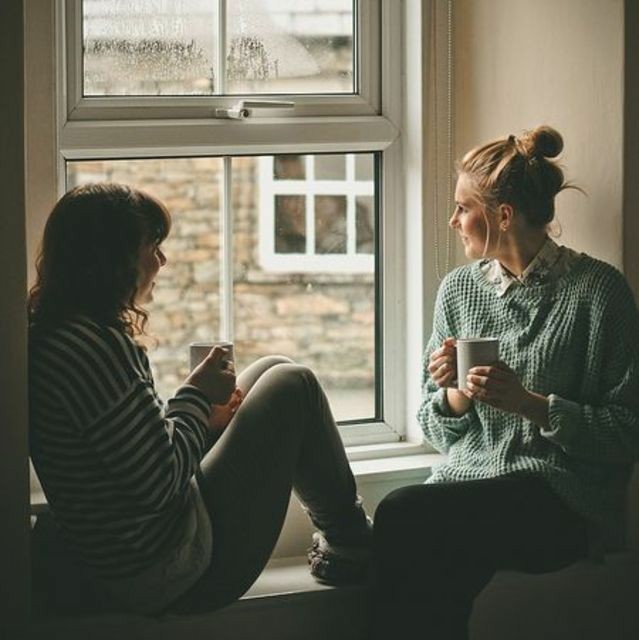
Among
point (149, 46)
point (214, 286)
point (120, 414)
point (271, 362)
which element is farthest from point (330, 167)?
point (120, 414)

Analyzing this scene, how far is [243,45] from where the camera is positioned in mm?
2605

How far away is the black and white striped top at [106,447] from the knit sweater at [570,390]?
636 millimetres

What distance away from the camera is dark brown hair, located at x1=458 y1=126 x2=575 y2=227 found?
2.32 m

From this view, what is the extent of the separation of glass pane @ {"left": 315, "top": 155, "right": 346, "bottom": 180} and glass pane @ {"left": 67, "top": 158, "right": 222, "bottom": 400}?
0.74 ft

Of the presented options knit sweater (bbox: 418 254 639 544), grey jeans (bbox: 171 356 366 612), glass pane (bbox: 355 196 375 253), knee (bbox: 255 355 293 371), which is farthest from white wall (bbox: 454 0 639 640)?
knee (bbox: 255 355 293 371)

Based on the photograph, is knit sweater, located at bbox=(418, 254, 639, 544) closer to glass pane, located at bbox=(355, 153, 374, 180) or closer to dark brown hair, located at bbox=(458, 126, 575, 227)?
dark brown hair, located at bbox=(458, 126, 575, 227)

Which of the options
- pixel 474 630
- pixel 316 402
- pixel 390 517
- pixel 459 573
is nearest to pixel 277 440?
pixel 316 402

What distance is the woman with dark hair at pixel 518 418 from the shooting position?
2.18 m

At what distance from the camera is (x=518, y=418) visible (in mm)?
2330

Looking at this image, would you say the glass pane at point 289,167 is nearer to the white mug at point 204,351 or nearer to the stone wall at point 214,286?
the stone wall at point 214,286

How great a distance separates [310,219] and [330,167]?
12 cm

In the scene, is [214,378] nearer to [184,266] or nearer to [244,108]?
[184,266]

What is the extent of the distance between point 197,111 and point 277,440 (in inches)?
31.0

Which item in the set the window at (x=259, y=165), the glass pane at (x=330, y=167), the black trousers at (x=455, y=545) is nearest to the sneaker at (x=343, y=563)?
the black trousers at (x=455, y=545)
